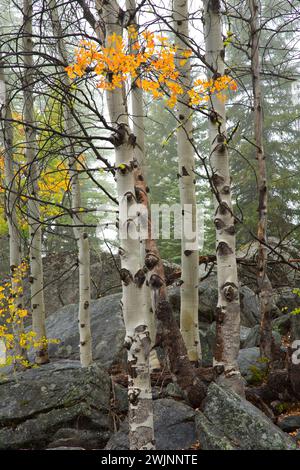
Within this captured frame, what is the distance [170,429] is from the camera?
440 cm

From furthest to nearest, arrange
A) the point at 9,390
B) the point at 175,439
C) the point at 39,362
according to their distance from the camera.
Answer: the point at 39,362 < the point at 9,390 < the point at 175,439

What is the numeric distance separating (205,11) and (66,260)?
31.1 feet

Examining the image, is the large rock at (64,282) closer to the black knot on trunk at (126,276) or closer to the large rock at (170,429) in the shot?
the large rock at (170,429)

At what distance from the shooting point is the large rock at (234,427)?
12.4 ft

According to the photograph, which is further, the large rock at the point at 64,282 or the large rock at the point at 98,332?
the large rock at the point at 64,282

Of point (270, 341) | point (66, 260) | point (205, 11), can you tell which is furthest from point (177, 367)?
point (66, 260)

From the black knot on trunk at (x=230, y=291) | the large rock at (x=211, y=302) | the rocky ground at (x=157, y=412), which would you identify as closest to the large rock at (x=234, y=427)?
the rocky ground at (x=157, y=412)

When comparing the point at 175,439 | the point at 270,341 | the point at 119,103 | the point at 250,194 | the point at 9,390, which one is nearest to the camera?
the point at 119,103

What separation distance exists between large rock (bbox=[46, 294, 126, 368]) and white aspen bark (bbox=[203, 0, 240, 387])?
12.4 ft

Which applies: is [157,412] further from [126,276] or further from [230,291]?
[126,276]

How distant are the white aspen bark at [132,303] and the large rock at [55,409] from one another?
4.54ft
